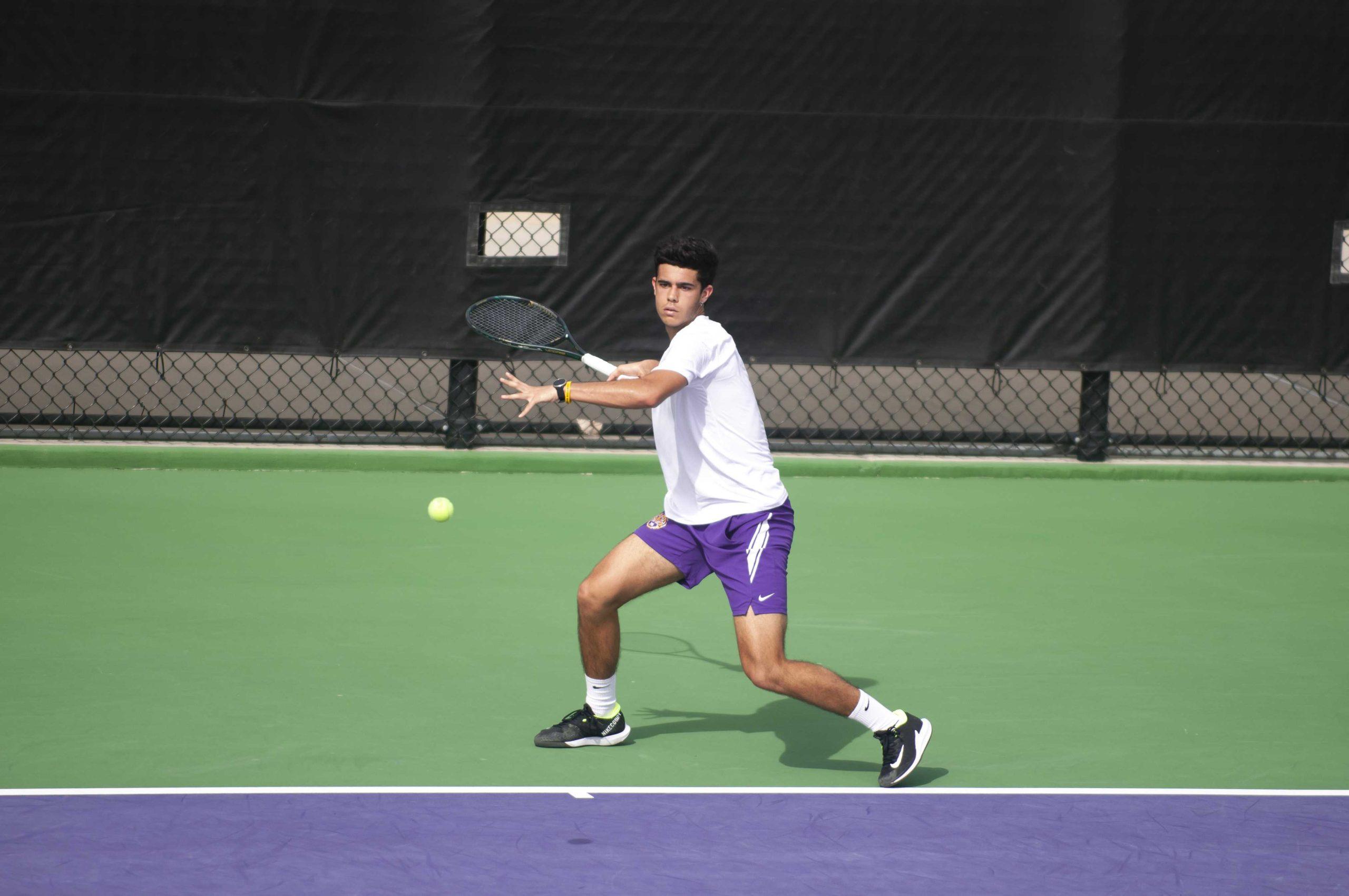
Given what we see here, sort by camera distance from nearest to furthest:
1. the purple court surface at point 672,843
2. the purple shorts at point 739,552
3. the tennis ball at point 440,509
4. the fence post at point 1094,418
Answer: the purple court surface at point 672,843, the purple shorts at point 739,552, the tennis ball at point 440,509, the fence post at point 1094,418

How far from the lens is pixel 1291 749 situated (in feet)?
13.7

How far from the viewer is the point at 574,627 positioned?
210 inches

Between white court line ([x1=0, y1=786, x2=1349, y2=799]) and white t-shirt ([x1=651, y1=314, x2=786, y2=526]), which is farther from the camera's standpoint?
white t-shirt ([x1=651, y1=314, x2=786, y2=526])

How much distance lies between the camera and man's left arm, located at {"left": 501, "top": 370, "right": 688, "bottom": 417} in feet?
12.0

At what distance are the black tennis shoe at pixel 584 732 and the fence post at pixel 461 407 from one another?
4.55m

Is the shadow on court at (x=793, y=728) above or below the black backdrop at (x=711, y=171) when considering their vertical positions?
below

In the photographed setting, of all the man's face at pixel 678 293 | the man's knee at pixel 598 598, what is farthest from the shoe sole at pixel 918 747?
the man's face at pixel 678 293

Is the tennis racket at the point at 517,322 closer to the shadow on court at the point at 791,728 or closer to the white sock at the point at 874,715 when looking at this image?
the shadow on court at the point at 791,728

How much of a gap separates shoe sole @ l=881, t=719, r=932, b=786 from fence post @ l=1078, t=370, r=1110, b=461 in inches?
208

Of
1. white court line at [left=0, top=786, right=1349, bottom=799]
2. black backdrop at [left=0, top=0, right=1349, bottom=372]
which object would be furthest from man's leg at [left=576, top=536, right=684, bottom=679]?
black backdrop at [left=0, top=0, right=1349, bottom=372]

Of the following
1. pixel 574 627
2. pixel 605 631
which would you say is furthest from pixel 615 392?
pixel 574 627

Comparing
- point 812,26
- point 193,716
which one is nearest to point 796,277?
point 812,26

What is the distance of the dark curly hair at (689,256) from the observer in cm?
397

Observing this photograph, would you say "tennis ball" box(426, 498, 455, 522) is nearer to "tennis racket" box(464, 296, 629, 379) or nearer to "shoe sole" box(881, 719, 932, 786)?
"tennis racket" box(464, 296, 629, 379)
